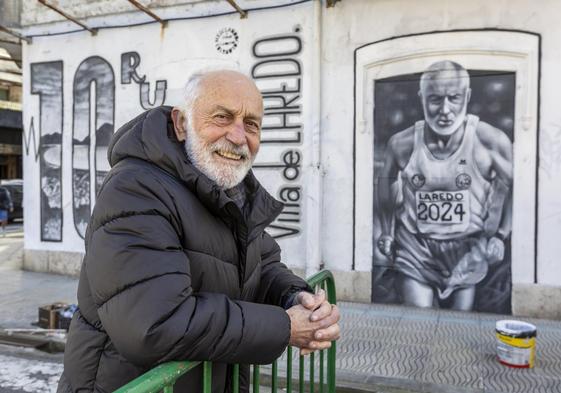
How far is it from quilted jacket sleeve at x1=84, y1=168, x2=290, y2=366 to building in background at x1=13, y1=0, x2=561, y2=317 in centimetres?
541

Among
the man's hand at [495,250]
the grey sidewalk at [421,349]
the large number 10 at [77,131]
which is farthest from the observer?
the large number 10 at [77,131]

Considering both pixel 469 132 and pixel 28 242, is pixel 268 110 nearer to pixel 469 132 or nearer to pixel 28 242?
pixel 469 132

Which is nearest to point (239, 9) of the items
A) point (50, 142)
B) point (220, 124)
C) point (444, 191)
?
point (444, 191)

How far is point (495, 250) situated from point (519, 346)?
1.98 metres

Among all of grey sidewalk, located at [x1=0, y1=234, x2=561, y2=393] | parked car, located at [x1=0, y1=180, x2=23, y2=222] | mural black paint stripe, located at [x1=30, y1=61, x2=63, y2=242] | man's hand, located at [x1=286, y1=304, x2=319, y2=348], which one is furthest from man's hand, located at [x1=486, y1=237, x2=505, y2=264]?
parked car, located at [x1=0, y1=180, x2=23, y2=222]

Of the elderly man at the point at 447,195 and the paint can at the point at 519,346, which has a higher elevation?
the elderly man at the point at 447,195

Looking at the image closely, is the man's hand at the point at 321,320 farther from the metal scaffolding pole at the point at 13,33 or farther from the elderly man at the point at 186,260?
the metal scaffolding pole at the point at 13,33

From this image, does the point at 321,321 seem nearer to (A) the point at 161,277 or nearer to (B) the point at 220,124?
(A) the point at 161,277

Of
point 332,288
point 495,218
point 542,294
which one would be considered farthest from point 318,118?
point 332,288

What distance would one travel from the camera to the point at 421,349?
5070 mm

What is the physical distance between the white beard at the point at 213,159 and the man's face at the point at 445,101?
515cm

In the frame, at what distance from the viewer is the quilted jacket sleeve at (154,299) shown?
139 centimetres

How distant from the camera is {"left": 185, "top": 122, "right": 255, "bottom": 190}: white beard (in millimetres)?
1814

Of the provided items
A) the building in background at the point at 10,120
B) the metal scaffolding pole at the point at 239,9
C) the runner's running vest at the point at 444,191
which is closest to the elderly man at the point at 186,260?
the runner's running vest at the point at 444,191
